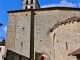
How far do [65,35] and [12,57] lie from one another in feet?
24.1

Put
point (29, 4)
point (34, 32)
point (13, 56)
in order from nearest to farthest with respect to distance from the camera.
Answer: point (13, 56)
point (34, 32)
point (29, 4)

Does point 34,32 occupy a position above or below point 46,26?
below

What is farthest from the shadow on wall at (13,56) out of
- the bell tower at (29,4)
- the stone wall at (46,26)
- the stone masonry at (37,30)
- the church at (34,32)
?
the bell tower at (29,4)

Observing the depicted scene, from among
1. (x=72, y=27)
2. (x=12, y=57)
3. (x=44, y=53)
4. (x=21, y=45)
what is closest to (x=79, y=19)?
(x=72, y=27)

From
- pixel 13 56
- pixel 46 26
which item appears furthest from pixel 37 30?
pixel 13 56

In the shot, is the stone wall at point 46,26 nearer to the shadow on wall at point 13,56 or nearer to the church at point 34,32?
the church at point 34,32

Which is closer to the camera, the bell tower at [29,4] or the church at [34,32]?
the church at [34,32]

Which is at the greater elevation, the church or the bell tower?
the bell tower

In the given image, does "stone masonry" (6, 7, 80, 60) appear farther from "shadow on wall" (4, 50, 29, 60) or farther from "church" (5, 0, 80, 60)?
"shadow on wall" (4, 50, 29, 60)

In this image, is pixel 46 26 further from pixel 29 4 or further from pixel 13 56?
pixel 29 4

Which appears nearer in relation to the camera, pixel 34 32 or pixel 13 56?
pixel 13 56

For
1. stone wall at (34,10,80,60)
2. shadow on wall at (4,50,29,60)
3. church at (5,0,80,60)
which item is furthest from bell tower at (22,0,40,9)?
shadow on wall at (4,50,29,60)

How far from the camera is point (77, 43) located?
14.5 m

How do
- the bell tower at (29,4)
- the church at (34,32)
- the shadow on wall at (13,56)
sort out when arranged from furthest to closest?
1. the bell tower at (29,4)
2. the shadow on wall at (13,56)
3. the church at (34,32)
